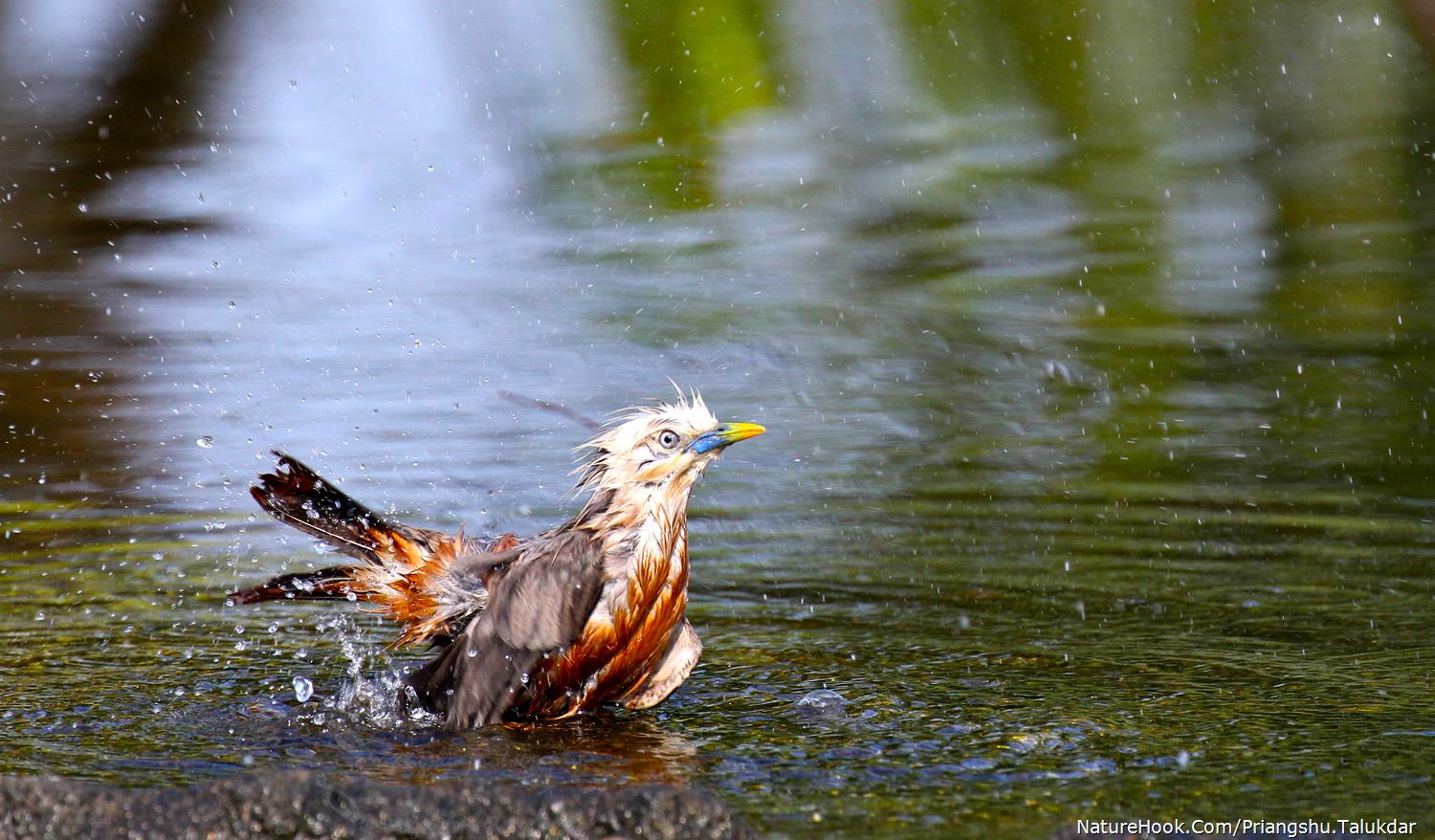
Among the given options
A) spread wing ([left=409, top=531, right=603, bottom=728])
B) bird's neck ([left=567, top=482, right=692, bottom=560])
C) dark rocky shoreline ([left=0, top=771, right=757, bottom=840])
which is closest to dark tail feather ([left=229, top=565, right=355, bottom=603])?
spread wing ([left=409, top=531, right=603, bottom=728])

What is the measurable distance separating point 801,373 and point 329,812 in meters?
5.24

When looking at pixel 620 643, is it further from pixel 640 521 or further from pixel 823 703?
pixel 823 703

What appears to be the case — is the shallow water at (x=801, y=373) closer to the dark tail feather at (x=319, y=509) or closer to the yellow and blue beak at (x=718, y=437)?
the dark tail feather at (x=319, y=509)

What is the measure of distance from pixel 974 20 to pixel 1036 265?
13.4 feet

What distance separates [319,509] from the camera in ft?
17.4

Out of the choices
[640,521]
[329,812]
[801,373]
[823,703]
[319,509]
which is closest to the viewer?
[329,812]

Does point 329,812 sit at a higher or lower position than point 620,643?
lower

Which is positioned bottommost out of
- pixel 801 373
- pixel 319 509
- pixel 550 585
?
pixel 550 585

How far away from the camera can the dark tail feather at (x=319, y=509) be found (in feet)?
17.2

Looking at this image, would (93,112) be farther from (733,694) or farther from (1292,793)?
(1292,793)

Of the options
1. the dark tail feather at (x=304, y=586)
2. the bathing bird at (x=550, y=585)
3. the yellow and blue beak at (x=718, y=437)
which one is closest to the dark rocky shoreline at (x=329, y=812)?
the bathing bird at (x=550, y=585)

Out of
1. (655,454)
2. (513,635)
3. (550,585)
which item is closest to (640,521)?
(655,454)

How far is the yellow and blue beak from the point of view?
519 cm

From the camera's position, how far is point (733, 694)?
507cm
